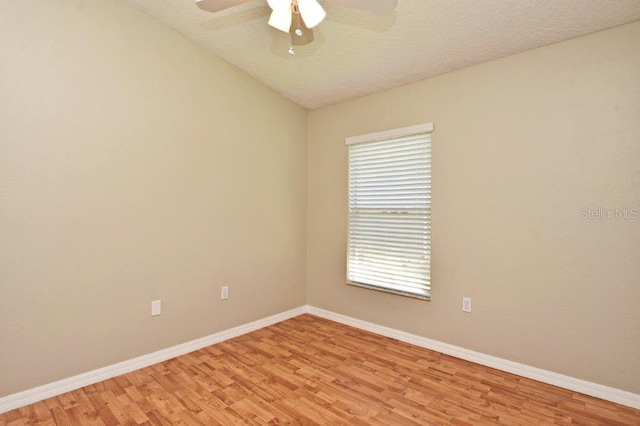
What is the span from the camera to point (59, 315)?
86.7 inches

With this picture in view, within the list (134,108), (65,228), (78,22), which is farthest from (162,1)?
(65,228)

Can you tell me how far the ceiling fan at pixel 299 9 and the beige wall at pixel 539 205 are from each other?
4.35 ft

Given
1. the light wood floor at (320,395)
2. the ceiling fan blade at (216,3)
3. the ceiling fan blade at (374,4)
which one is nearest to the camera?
the ceiling fan blade at (374,4)

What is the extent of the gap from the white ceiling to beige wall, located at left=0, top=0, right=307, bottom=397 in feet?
1.02

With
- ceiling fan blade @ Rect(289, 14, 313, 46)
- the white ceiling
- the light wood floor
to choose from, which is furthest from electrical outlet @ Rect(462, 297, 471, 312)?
ceiling fan blade @ Rect(289, 14, 313, 46)

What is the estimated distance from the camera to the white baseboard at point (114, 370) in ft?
6.69

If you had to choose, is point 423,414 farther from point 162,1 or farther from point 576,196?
point 162,1

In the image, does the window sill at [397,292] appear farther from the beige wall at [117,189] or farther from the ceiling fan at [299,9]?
the ceiling fan at [299,9]

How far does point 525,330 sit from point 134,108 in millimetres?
3487

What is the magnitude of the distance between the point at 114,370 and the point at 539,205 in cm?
340

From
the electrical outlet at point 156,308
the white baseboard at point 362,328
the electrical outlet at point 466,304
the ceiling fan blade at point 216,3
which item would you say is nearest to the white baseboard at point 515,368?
the white baseboard at point 362,328

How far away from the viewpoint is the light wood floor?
1939mm

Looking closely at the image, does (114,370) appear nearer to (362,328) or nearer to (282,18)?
(362,328)

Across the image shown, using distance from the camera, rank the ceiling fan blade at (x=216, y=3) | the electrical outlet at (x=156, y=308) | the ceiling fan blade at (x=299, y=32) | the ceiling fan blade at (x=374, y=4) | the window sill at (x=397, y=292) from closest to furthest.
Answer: the ceiling fan blade at (x=374, y=4) → the ceiling fan blade at (x=216, y=3) → the ceiling fan blade at (x=299, y=32) → the electrical outlet at (x=156, y=308) → the window sill at (x=397, y=292)
